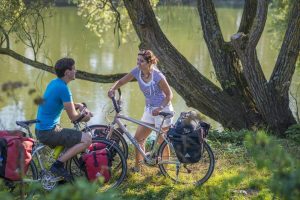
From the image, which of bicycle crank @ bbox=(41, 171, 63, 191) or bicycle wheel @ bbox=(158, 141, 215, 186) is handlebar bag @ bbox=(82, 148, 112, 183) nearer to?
bicycle crank @ bbox=(41, 171, 63, 191)

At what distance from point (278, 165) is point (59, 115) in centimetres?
280

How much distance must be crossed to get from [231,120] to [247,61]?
46.4 inches

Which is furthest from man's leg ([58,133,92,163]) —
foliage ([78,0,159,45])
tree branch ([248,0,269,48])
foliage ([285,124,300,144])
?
foliage ([78,0,159,45])

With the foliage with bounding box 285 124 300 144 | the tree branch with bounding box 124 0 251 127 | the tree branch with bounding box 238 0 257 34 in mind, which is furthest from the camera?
the tree branch with bounding box 238 0 257 34

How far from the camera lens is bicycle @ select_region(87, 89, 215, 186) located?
4.95m

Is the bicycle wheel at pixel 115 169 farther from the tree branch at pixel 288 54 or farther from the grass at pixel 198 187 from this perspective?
the tree branch at pixel 288 54

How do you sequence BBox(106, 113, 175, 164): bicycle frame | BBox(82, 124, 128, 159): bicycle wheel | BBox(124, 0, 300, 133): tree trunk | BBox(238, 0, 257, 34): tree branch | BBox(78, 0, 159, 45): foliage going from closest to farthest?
BBox(106, 113, 175, 164): bicycle frame < BBox(82, 124, 128, 159): bicycle wheel < BBox(124, 0, 300, 133): tree trunk < BBox(238, 0, 257, 34): tree branch < BBox(78, 0, 159, 45): foliage

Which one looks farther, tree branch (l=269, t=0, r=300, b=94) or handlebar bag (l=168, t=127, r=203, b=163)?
tree branch (l=269, t=0, r=300, b=94)

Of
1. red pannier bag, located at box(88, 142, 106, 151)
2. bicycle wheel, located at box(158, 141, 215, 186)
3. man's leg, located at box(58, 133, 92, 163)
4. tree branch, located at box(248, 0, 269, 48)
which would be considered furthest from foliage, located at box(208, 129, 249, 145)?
man's leg, located at box(58, 133, 92, 163)

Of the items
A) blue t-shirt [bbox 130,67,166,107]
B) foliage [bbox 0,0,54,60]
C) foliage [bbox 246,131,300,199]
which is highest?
foliage [bbox 0,0,54,60]

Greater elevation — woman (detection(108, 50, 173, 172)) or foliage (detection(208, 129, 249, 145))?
woman (detection(108, 50, 173, 172))

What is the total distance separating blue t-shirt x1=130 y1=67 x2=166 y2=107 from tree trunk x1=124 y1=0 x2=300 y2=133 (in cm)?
292

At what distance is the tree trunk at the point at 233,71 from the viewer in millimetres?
7605

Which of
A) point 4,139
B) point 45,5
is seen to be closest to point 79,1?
point 45,5
